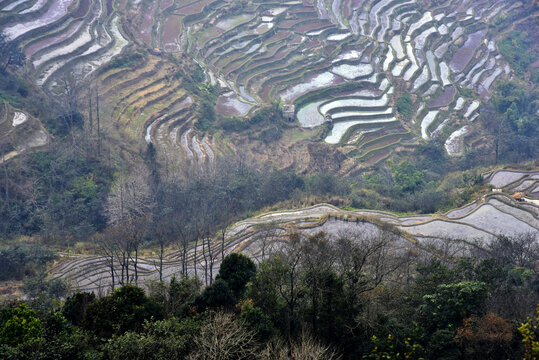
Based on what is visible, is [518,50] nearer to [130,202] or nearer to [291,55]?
[291,55]

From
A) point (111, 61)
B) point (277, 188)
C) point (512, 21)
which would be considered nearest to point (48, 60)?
point (111, 61)

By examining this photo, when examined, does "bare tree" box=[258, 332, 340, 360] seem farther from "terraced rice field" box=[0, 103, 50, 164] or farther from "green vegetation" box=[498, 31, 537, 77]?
"green vegetation" box=[498, 31, 537, 77]

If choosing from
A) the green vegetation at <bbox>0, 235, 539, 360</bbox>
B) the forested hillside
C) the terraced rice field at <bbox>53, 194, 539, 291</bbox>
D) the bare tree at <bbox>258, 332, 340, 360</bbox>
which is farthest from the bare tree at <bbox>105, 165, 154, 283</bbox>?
the bare tree at <bbox>258, 332, 340, 360</bbox>

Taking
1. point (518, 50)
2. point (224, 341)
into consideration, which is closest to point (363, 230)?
point (224, 341)

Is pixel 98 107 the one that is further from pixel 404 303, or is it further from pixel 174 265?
pixel 404 303

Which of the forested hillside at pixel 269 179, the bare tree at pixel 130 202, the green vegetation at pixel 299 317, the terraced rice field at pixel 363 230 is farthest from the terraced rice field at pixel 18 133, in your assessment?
the green vegetation at pixel 299 317

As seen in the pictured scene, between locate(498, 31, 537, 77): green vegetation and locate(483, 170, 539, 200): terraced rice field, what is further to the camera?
locate(498, 31, 537, 77): green vegetation

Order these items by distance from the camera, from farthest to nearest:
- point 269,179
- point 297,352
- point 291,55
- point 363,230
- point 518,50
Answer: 1. point 518,50
2. point 291,55
3. point 269,179
4. point 363,230
5. point 297,352

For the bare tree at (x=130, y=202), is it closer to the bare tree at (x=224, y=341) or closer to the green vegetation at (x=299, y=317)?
the green vegetation at (x=299, y=317)
